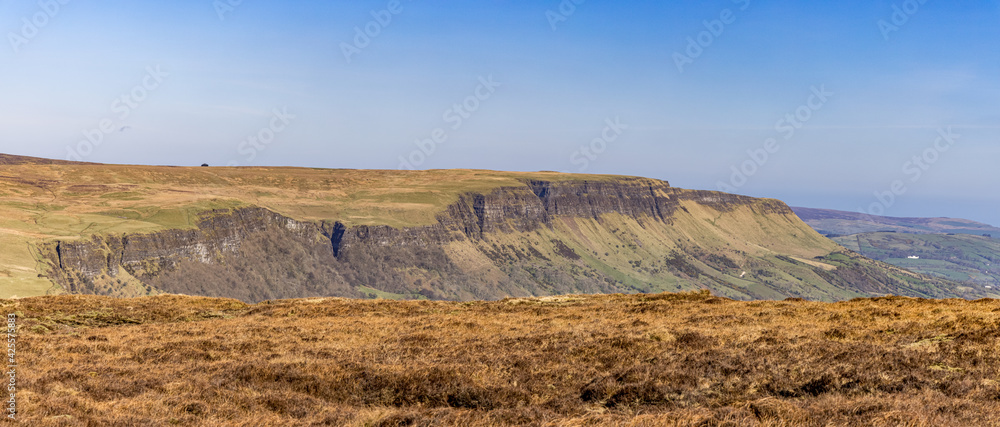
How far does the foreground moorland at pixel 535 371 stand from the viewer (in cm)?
1488

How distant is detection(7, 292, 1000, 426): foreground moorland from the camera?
48.8ft

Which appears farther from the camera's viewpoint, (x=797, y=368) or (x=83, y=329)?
(x=83, y=329)

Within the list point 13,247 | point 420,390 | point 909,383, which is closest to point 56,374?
point 420,390

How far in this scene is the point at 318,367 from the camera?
20.8m

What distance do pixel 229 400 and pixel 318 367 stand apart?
13.3ft

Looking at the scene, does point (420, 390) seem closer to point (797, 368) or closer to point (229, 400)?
point (229, 400)

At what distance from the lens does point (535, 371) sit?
20062 millimetres

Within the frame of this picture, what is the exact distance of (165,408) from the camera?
15719mm

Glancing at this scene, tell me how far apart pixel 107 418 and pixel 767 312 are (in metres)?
31.0

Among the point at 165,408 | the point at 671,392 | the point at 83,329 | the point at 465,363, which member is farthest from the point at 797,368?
the point at 83,329

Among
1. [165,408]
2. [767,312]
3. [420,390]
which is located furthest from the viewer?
[767,312]

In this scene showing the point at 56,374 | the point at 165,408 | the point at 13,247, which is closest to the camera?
the point at 165,408

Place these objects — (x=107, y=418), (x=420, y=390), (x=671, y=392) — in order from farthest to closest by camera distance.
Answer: (x=420, y=390), (x=671, y=392), (x=107, y=418)

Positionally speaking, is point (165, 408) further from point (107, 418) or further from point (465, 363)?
point (465, 363)
